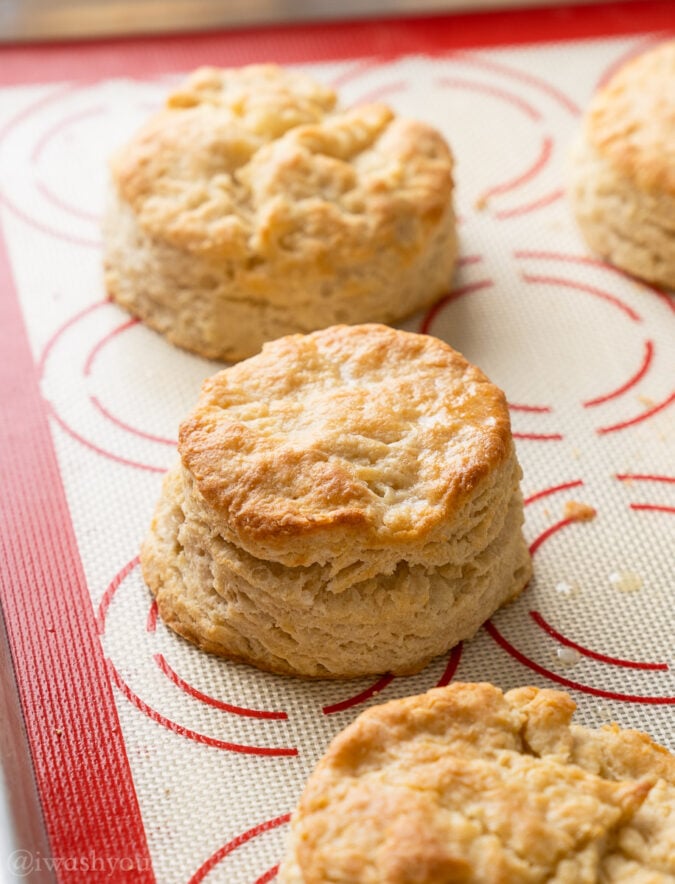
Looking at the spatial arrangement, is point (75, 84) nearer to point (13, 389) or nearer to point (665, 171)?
point (13, 389)

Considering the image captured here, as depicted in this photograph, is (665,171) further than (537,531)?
Yes

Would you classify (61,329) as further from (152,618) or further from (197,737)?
(197,737)

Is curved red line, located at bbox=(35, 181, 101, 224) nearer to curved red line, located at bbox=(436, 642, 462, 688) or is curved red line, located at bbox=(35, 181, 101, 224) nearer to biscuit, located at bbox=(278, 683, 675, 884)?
curved red line, located at bbox=(436, 642, 462, 688)

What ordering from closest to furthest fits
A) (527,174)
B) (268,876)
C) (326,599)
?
(268,876), (326,599), (527,174)

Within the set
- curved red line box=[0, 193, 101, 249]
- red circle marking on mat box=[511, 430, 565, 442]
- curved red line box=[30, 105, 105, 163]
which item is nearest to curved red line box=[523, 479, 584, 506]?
red circle marking on mat box=[511, 430, 565, 442]

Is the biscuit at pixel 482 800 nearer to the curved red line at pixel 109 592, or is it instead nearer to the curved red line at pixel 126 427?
the curved red line at pixel 109 592

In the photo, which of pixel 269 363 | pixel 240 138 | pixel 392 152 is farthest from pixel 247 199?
pixel 269 363

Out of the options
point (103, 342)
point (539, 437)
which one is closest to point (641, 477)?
point (539, 437)
